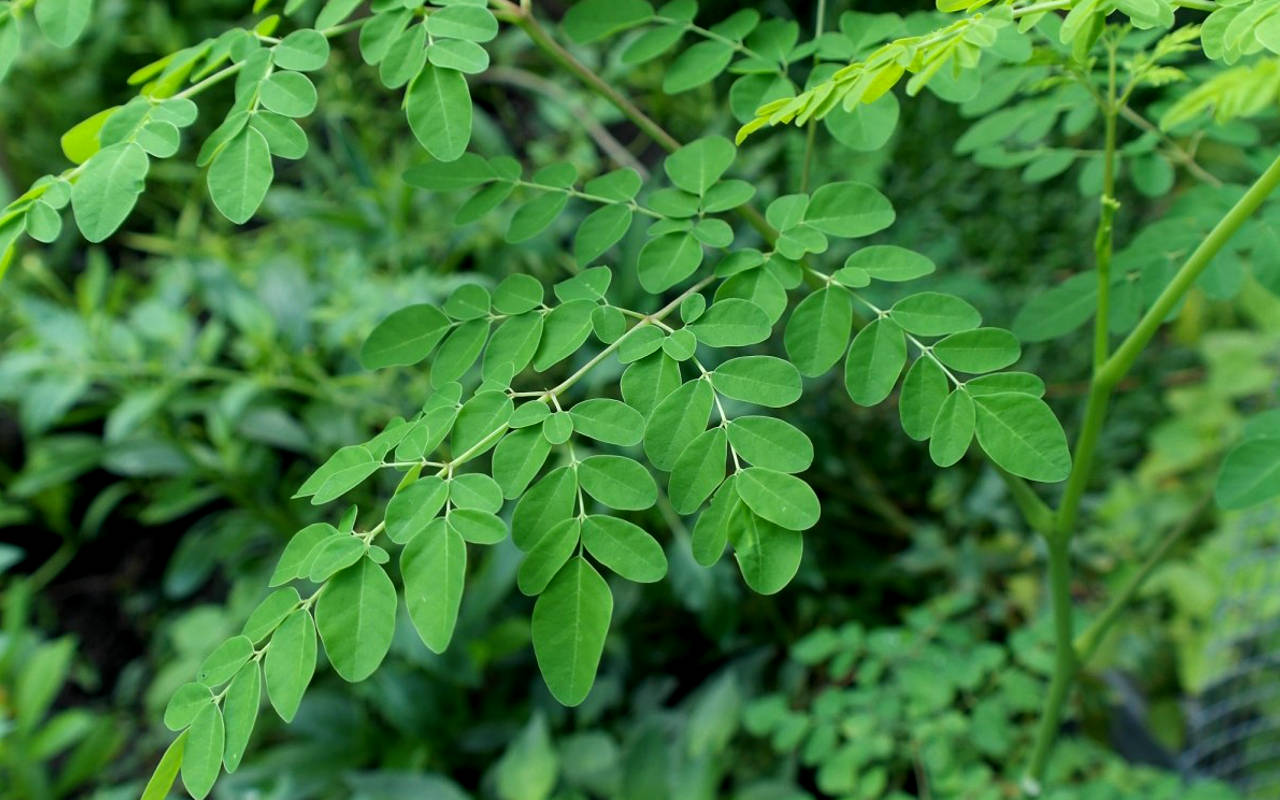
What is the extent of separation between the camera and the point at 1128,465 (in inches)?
86.4

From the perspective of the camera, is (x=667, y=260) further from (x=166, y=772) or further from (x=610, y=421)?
(x=166, y=772)

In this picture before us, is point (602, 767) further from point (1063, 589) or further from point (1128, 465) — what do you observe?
point (1128, 465)

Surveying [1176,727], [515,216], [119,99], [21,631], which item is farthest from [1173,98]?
[119,99]

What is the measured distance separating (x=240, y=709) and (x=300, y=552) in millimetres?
104

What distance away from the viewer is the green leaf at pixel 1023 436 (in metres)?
0.66

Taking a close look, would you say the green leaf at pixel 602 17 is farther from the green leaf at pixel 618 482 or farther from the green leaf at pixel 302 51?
the green leaf at pixel 618 482

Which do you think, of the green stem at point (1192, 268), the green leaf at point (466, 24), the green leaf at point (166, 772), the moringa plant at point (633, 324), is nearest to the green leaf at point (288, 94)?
the moringa plant at point (633, 324)

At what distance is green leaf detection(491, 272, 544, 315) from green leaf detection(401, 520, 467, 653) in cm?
20

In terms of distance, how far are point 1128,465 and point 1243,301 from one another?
1.36ft

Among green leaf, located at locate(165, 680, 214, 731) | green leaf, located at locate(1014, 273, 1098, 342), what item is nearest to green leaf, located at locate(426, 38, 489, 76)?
green leaf, located at locate(165, 680, 214, 731)

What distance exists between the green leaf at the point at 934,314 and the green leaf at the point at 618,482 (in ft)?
0.74

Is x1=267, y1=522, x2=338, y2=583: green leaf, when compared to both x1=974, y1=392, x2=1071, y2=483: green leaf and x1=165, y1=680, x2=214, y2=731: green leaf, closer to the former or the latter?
x1=165, y1=680, x2=214, y2=731: green leaf

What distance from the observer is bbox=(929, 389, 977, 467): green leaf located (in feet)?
2.27

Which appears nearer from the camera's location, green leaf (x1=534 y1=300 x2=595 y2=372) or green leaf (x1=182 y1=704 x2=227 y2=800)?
green leaf (x1=182 y1=704 x2=227 y2=800)
